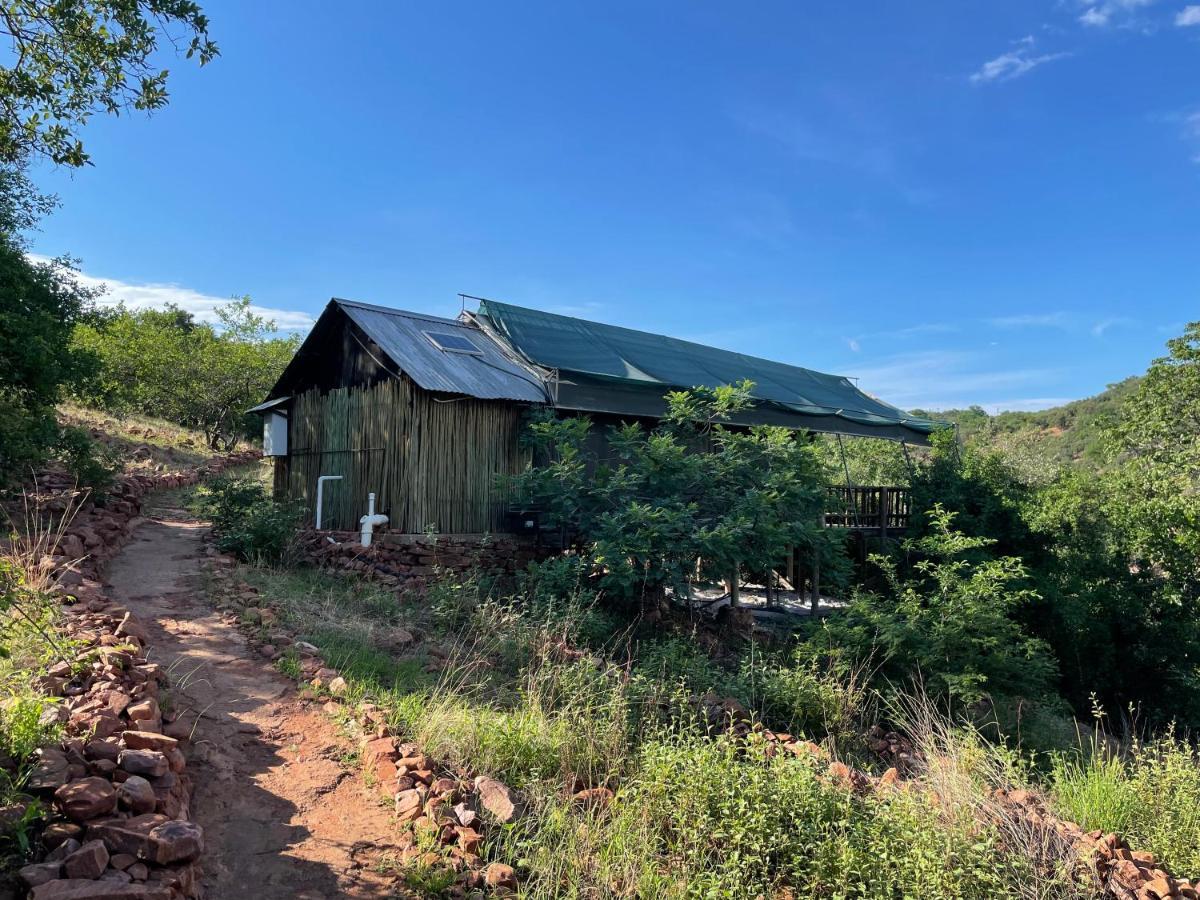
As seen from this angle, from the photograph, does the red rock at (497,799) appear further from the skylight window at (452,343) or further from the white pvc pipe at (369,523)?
the skylight window at (452,343)

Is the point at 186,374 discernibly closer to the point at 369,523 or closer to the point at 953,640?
the point at 369,523

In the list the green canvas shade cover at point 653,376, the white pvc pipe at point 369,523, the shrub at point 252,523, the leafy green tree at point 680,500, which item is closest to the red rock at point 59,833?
the leafy green tree at point 680,500

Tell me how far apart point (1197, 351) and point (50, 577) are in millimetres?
20334

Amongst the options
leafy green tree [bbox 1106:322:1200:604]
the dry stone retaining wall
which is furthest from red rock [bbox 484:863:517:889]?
leafy green tree [bbox 1106:322:1200:604]

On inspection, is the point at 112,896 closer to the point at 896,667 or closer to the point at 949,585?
the point at 896,667

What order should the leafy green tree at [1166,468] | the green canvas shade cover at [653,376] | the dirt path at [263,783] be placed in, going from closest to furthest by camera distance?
the dirt path at [263,783]
the green canvas shade cover at [653,376]
the leafy green tree at [1166,468]

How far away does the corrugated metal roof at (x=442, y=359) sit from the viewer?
1060 centimetres

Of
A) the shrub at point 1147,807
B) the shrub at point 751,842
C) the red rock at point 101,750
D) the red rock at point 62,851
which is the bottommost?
the shrub at point 1147,807

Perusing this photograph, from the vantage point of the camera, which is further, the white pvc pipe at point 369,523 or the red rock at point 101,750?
the white pvc pipe at point 369,523

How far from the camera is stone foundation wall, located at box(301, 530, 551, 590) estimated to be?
10164 mm

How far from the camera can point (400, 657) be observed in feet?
22.7

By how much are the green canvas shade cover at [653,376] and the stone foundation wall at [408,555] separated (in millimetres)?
2643

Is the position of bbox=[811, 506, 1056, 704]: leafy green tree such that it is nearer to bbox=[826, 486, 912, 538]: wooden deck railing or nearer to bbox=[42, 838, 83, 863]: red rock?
bbox=[826, 486, 912, 538]: wooden deck railing

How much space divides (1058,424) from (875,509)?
42936 millimetres
